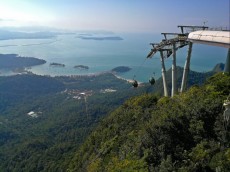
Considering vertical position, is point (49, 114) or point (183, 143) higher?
point (183, 143)

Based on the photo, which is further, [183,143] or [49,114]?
[49,114]

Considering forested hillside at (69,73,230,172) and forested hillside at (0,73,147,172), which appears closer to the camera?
forested hillside at (69,73,230,172)

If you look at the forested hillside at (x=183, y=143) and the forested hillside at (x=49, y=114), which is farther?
the forested hillside at (x=49, y=114)

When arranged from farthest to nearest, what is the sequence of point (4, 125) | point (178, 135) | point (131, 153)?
point (4, 125) → point (178, 135) → point (131, 153)

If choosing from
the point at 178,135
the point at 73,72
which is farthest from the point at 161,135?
the point at 73,72

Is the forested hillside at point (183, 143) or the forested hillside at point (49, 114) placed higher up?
the forested hillside at point (183, 143)

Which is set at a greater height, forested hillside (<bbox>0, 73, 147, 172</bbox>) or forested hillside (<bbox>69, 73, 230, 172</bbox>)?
forested hillside (<bbox>69, 73, 230, 172</bbox>)

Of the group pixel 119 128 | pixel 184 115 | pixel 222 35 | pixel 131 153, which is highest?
pixel 222 35

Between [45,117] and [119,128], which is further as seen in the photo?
[45,117]

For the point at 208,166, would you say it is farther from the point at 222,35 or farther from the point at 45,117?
the point at 45,117

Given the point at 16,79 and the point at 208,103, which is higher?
the point at 208,103

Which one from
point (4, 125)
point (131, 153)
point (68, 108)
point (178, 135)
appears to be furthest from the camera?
point (68, 108)
